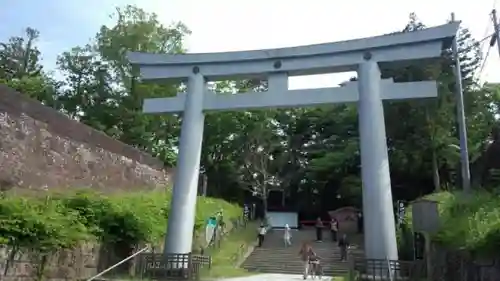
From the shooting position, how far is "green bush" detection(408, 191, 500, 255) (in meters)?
8.46

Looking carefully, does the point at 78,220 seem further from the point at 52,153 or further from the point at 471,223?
the point at 471,223

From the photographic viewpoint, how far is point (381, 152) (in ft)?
39.1

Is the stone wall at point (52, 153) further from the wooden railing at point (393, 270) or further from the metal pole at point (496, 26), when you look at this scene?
the metal pole at point (496, 26)

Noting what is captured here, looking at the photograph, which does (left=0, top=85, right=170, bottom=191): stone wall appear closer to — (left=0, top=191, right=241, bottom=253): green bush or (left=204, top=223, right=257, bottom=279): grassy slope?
(left=0, top=191, right=241, bottom=253): green bush

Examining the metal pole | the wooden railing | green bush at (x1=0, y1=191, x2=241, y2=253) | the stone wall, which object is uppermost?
the metal pole

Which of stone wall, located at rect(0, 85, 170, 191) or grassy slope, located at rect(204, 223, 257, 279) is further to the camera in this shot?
grassy slope, located at rect(204, 223, 257, 279)

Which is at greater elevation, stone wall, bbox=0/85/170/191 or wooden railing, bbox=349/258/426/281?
stone wall, bbox=0/85/170/191

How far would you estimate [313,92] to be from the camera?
515 inches

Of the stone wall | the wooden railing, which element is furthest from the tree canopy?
the wooden railing

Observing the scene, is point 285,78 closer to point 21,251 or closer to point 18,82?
point 21,251

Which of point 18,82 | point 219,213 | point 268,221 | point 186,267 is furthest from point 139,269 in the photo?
point 18,82

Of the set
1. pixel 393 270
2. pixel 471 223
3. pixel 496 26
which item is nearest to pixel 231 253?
pixel 393 270

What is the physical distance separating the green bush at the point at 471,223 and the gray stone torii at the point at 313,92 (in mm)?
1363

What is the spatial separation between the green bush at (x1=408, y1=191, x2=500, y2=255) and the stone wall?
1051 centimetres
